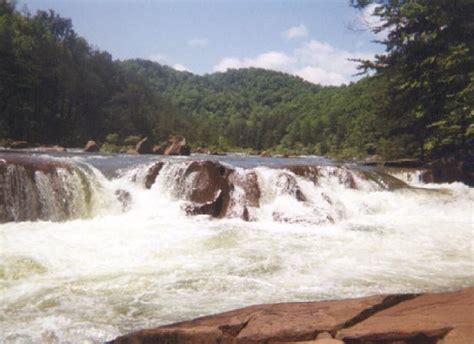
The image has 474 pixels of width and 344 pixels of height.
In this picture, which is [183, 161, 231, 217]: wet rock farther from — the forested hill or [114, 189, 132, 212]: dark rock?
the forested hill

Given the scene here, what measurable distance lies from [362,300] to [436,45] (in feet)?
59.7

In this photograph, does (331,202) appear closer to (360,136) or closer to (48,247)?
(48,247)

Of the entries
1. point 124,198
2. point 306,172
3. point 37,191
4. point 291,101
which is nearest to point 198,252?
point 124,198

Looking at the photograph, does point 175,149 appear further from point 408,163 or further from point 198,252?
point 198,252

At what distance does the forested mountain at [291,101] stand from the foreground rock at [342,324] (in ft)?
48.6

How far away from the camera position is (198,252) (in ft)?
24.5

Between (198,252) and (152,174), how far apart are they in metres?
5.65

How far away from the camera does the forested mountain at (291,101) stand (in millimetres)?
17844

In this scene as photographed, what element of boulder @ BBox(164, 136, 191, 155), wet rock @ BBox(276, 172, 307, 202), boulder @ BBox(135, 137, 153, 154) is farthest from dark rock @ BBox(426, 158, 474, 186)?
boulder @ BBox(135, 137, 153, 154)

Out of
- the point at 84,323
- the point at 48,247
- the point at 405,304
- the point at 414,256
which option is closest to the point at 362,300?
the point at 405,304

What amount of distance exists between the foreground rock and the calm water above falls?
1.05 meters

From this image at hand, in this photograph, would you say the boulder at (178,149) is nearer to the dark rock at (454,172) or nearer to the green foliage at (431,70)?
the green foliage at (431,70)

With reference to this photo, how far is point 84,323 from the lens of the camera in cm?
431

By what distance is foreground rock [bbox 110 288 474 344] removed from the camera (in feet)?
9.61
